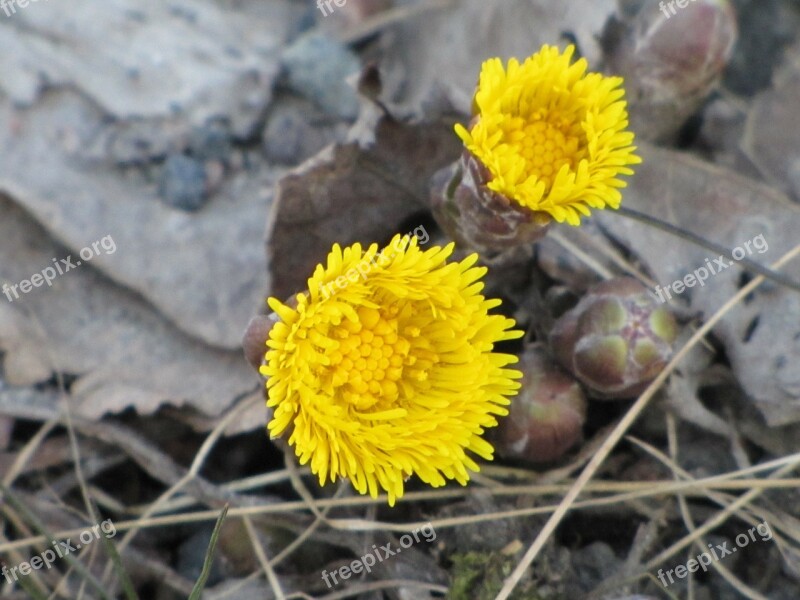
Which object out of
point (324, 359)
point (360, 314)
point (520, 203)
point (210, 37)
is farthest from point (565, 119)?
point (210, 37)

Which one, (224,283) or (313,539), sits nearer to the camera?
(313,539)

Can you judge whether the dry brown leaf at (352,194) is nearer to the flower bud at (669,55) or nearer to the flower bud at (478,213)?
the flower bud at (478,213)

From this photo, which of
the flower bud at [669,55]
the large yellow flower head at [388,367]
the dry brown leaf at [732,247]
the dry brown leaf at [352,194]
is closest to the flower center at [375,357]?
the large yellow flower head at [388,367]

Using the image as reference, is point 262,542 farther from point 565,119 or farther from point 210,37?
point 210,37

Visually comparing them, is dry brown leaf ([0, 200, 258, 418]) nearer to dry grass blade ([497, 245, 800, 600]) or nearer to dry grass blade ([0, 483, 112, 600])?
dry grass blade ([0, 483, 112, 600])

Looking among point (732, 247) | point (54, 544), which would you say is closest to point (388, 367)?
point (54, 544)
